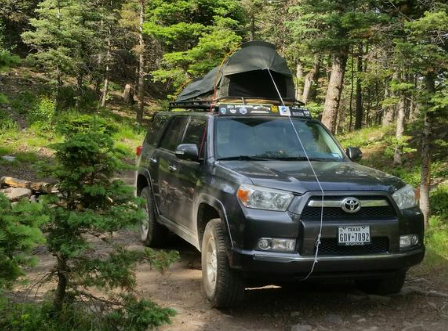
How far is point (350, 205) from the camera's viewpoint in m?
4.70

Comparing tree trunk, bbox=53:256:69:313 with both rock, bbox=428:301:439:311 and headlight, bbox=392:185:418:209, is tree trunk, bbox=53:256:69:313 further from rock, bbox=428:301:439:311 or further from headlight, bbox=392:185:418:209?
rock, bbox=428:301:439:311

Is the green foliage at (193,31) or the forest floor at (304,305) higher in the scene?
the green foliage at (193,31)

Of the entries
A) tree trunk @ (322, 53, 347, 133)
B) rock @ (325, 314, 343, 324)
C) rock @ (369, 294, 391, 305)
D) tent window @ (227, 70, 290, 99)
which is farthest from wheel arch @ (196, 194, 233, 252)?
tree trunk @ (322, 53, 347, 133)

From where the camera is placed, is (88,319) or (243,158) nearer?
(88,319)

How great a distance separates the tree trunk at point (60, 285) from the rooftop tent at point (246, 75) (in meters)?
5.89

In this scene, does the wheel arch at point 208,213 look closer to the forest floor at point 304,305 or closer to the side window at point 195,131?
the forest floor at point 304,305

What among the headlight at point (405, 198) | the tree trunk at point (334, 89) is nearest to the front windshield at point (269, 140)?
the headlight at point (405, 198)

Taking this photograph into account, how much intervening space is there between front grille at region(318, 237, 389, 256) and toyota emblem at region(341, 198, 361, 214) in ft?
1.06

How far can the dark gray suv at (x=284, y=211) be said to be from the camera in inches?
182

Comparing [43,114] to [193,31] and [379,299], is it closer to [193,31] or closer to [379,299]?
[193,31]

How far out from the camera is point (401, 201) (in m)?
5.06

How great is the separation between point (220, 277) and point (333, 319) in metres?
1.25

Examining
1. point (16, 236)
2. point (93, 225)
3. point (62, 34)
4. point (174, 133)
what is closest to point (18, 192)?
point (174, 133)

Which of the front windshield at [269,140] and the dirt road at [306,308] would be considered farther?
the front windshield at [269,140]
